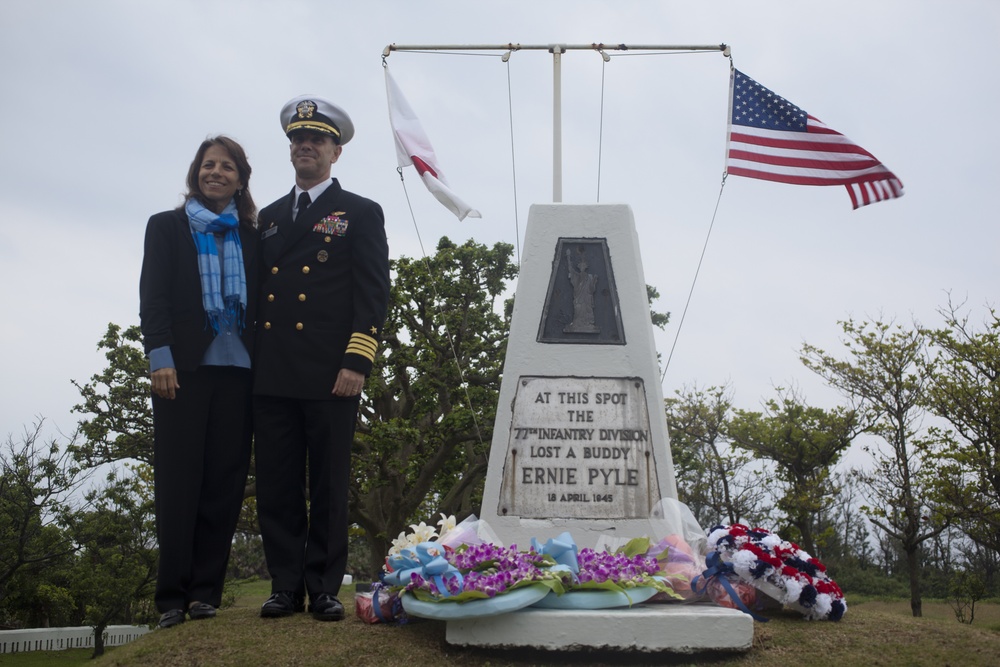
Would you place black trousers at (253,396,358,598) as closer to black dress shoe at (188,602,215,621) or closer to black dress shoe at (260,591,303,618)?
black dress shoe at (260,591,303,618)

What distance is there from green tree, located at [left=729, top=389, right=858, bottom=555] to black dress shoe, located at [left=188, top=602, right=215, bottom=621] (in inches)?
467

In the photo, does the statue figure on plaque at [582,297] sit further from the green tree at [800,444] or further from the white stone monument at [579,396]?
the green tree at [800,444]

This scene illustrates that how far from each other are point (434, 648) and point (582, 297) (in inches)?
85.7

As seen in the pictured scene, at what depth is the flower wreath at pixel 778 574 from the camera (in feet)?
13.7

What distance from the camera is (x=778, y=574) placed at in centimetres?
417

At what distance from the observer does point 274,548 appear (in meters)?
4.15

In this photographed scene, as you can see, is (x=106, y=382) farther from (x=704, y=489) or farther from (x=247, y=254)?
(x=704, y=489)

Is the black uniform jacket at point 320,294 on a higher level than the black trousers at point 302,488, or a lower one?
higher

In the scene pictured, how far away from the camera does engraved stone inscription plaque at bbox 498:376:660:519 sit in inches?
187

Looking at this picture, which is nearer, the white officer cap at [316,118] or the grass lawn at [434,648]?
the grass lawn at [434,648]

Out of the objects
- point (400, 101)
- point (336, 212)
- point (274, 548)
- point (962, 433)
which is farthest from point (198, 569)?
point (962, 433)

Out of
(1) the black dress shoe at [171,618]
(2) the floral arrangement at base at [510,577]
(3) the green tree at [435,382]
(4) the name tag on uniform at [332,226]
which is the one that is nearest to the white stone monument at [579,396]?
(2) the floral arrangement at base at [510,577]

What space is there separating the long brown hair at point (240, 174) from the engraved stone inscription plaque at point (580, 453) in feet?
5.61

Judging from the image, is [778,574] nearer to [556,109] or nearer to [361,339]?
[361,339]
